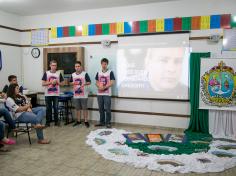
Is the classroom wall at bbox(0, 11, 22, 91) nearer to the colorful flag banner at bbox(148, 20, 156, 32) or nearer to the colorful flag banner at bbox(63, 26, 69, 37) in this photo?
the colorful flag banner at bbox(63, 26, 69, 37)

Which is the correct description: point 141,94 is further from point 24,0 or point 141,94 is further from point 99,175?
point 24,0

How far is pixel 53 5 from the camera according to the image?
555 centimetres

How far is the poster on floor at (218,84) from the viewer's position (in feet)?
15.9

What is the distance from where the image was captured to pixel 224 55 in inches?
193

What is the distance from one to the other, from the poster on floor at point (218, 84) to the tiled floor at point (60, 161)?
186 centimetres

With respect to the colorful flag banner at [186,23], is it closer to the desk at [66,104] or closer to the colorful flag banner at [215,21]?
the colorful flag banner at [215,21]

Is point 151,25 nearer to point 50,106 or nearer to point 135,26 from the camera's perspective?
point 135,26

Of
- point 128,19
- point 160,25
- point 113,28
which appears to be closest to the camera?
point 160,25

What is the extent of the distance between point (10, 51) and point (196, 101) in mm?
4767

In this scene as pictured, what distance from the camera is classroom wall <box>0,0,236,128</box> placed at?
5.02 m

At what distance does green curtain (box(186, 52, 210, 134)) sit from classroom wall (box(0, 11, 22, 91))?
4.51 m

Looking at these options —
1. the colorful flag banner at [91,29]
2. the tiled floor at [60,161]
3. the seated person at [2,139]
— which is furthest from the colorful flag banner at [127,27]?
the seated person at [2,139]

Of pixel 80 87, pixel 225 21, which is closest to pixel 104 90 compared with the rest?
pixel 80 87

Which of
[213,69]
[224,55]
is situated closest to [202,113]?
[213,69]
